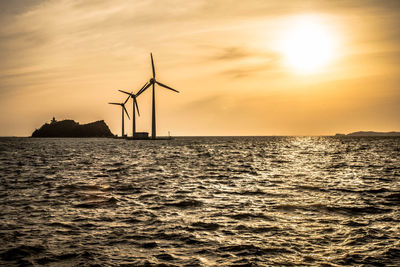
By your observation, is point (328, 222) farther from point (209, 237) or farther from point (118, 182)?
point (118, 182)

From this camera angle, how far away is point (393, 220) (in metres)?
14.3

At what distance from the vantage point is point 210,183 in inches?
1027

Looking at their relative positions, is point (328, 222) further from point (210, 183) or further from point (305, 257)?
point (210, 183)

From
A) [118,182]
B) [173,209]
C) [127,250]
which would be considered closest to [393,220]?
[173,209]

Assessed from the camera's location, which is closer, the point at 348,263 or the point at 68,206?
the point at 348,263

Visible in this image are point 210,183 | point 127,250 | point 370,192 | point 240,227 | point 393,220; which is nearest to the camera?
point 127,250

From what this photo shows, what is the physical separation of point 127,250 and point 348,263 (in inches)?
259

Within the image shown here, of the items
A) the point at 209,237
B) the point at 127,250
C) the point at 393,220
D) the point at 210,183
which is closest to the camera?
the point at 127,250

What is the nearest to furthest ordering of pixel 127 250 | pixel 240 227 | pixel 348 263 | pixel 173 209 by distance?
1. pixel 348 263
2. pixel 127 250
3. pixel 240 227
4. pixel 173 209

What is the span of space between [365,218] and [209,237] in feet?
24.7

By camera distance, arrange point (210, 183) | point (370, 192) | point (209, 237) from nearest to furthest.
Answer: point (209, 237)
point (370, 192)
point (210, 183)

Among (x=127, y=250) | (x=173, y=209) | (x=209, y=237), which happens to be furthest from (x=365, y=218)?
(x=127, y=250)

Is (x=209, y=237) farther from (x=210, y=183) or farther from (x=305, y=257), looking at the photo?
(x=210, y=183)

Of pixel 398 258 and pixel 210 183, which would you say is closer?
pixel 398 258
